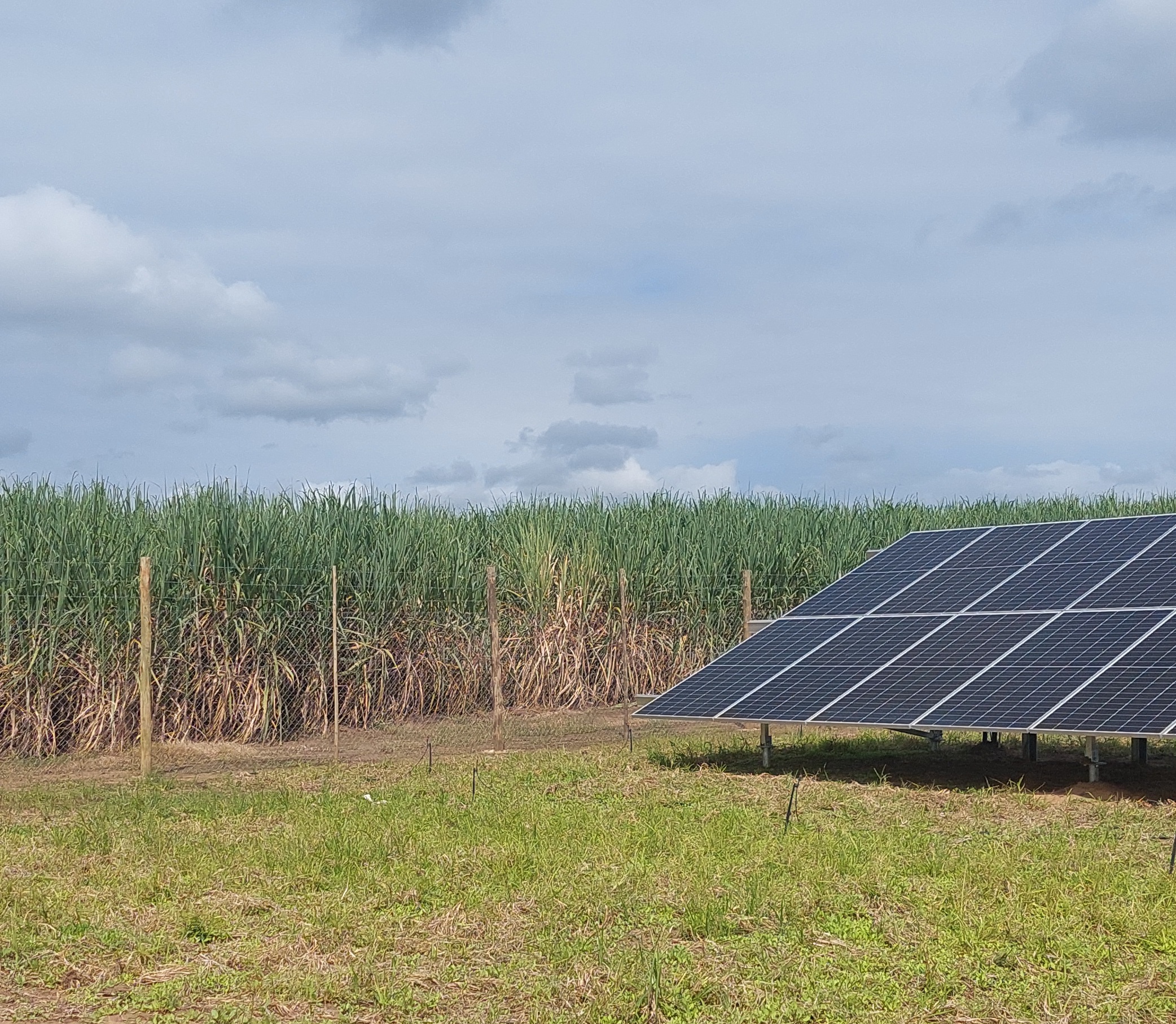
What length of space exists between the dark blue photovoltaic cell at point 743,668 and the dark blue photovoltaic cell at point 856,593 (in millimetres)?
301

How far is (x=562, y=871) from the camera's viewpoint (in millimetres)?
8297

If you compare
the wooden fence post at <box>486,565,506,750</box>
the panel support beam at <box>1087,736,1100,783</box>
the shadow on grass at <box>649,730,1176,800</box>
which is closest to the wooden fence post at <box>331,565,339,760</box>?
the wooden fence post at <box>486,565,506,750</box>

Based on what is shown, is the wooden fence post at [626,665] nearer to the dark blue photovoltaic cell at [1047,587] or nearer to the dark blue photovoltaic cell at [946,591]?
the dark blue photovoltaic cell at [946,591]

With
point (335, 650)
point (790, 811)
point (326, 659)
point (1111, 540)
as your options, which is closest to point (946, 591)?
point (1111, 540)

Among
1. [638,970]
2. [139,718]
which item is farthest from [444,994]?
[139,718]

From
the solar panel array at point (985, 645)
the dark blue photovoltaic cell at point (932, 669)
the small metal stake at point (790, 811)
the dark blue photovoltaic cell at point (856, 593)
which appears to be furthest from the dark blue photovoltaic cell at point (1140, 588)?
the small metal stake at point (790, 811)

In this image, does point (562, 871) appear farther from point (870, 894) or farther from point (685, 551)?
point (685, 551)

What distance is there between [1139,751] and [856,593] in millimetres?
3311

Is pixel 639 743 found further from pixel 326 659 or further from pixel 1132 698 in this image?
pixel 1132 698

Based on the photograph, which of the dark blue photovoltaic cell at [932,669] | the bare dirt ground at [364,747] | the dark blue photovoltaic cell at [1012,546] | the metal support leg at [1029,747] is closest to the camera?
the dark blue photovoltaic cell at [932,669]

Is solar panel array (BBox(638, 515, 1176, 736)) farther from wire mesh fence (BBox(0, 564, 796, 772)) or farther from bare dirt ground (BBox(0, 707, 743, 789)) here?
wire mesh fence (BBox(0, 564, 796, 772))

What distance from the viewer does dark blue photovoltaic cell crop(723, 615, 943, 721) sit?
1207cm

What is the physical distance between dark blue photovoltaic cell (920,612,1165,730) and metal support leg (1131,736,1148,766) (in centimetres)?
148

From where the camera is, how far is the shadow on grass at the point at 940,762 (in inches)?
492
